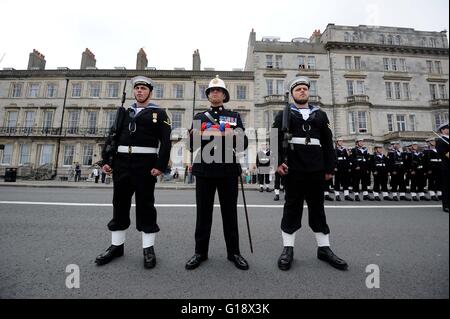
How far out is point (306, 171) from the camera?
3027 mm

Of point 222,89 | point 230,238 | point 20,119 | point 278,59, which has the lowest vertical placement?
point 230,238

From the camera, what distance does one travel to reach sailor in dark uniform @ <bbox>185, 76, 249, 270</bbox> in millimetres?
2996

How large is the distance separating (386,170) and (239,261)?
946 cm

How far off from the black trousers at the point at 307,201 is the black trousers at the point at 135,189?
1.75 meters

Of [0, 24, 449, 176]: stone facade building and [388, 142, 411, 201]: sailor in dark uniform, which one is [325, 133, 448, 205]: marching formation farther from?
[0, 24, 449, 176]: stone facade building

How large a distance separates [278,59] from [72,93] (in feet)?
90.4

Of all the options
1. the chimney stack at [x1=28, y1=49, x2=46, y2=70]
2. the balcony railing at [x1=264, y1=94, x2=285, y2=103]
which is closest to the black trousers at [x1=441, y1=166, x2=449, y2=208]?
the balcony railing at [x1=264, y1=94, x2=285, y2=103]

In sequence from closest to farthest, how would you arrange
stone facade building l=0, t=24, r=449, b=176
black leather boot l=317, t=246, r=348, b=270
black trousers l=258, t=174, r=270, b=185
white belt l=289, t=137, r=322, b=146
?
black leather boot l=317, t=246, r=348, b=270 < white belt l=289, t=137, r=322, b=146 < black trousers l=258, t=174, r=270, b=185 < stone facade building l=0, t=24, r=449, b=176

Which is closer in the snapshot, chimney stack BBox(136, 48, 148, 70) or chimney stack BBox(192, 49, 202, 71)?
chimney stack BBox(136, 48, 148, 70)

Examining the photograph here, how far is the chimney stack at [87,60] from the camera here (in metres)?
31.9

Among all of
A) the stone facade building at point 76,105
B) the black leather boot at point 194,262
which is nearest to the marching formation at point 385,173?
the black leather boot at point 194,262
